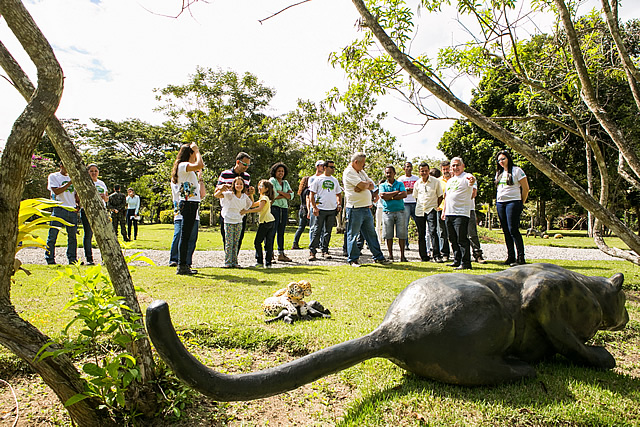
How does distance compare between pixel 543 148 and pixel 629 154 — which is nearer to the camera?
pixel 629 154

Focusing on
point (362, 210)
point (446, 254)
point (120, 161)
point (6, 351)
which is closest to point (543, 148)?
point (446, 254)

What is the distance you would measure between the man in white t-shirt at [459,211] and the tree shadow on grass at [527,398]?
4.70 metres

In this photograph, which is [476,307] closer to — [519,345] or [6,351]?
[519,345]

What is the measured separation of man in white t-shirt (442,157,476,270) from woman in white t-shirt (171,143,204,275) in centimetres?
468

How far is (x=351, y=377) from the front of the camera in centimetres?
265

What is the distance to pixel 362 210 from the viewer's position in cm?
792

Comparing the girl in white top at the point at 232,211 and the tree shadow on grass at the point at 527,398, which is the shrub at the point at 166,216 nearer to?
the girl in white top at the point at 232,211

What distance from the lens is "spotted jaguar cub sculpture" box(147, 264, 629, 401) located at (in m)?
1.91

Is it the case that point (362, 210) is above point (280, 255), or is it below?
above

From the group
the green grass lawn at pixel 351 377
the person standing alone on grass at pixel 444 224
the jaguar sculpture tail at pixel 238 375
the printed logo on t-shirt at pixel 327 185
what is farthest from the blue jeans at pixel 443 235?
the jaguar sculpture tail at pixel 238 375

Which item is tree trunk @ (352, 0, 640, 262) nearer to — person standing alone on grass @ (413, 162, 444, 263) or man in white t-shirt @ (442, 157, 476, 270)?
man in white t-shirt @ (442, 157, 476, 270)

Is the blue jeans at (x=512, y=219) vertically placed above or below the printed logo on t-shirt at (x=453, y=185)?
below

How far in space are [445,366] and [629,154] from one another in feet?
9.32

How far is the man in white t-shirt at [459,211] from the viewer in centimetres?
714
